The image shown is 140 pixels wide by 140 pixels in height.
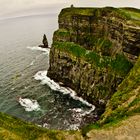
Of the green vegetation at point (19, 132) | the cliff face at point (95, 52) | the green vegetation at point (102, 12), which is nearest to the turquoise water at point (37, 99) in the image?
the cliff face at point (95, 52)

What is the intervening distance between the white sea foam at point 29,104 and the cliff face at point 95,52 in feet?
48.2

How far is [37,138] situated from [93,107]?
42.1 m

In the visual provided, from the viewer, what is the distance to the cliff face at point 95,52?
8662 cm

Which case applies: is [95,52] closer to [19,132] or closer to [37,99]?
[37,99]

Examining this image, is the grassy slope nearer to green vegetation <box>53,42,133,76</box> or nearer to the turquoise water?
the turquoise water

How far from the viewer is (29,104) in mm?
89875

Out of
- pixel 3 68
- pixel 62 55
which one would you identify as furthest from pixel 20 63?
pixel 62 55

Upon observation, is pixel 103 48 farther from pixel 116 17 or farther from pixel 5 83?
pixel 5 83

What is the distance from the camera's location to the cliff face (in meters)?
86.6

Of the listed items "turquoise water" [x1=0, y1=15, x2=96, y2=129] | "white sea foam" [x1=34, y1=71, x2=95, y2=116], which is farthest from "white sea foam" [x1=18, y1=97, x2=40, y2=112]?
"white sea foam" [x1=34, y1=71, x2=95, y2=116]

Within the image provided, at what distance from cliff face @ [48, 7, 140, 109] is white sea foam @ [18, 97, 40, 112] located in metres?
14.7

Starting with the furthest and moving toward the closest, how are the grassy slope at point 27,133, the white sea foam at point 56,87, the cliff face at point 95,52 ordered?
the cliff face at point 95,52, the white sea foam at point 56,87, the grassy slope at point 27,133

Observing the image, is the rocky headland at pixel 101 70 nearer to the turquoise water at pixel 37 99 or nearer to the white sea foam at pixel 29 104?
the turquoise water at pixel 37 99

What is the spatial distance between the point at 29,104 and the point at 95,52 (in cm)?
2776
